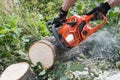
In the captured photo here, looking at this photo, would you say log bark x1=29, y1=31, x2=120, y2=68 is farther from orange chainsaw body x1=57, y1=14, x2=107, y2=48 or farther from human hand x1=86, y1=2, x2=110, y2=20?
human hand x1=86, y1=2, x2=110, y2=20

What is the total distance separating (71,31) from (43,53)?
40 centimetres

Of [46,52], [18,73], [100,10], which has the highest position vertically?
[100,10]

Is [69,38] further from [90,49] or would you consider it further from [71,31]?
[90,49]

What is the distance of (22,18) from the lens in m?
4.20

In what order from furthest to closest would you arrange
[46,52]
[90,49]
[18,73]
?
1. [90,49]
2. [46,52]
3. [18,73]

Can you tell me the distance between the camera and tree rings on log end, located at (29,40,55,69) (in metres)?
3.32

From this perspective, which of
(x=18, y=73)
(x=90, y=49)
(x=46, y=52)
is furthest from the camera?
(x=90, y=49)

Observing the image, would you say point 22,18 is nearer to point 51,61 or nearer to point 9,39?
point 9,39

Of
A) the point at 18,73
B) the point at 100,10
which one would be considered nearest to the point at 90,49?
the point at 100,10

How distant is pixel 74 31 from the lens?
3.41 meters

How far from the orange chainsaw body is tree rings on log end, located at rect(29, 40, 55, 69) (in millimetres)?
179

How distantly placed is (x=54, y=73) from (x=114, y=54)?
2.98 feet

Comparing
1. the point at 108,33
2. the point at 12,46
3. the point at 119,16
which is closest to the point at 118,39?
the point at 108,33

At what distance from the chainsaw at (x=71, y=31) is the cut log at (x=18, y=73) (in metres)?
0.50
